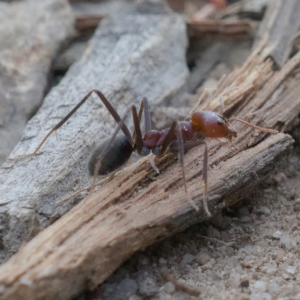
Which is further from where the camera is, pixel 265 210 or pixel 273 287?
pixel 265 210

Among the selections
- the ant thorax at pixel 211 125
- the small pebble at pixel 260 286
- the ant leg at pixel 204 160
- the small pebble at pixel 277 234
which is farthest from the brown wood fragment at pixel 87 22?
the small pebble at pixel 260 286

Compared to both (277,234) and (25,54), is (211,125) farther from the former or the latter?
(25,54)

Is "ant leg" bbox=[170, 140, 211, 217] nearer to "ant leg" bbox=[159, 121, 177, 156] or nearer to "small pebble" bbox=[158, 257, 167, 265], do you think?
"ant leg" bbox=[159, 121, 177, 156]

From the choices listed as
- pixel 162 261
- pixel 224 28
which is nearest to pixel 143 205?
pixel 162 261

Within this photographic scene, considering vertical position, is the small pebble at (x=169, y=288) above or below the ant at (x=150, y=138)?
below

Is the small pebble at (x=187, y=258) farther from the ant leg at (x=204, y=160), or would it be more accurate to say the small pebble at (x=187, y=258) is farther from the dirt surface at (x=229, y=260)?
the ant leg at (x=204, y=160)
